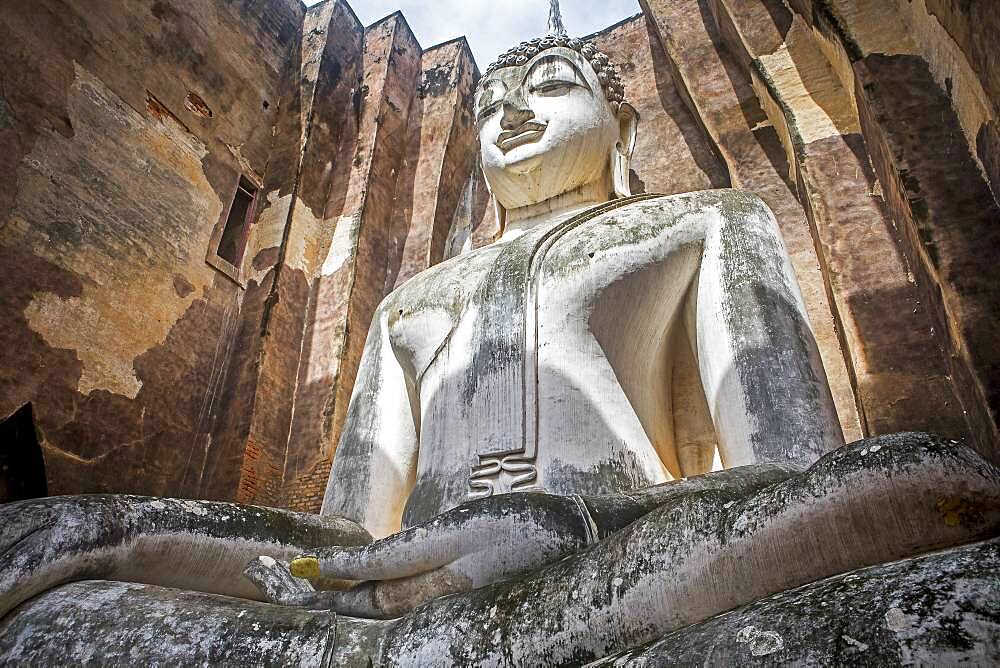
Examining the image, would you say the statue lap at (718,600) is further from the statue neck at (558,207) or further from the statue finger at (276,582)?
the statue neck at (558,207)

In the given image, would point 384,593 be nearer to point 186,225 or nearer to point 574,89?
point 574,89

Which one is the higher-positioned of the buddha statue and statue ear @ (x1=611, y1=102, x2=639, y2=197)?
statue ear @ (x1=611, y1=102, x2=639, y2=197)

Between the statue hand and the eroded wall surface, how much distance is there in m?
2.21

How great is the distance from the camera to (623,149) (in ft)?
12.4

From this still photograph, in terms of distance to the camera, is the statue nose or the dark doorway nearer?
the statue nose

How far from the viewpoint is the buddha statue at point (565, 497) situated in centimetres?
123

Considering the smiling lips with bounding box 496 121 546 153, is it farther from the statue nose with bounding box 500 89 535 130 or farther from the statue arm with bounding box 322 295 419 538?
the statue arm with bounding box 322 295 419 538

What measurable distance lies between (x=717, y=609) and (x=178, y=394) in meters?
5.49

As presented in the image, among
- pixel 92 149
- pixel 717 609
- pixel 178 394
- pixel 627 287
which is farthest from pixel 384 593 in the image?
pixel 92 149

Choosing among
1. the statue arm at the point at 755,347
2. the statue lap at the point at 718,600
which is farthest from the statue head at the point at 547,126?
the statue lap at the point at 718,600

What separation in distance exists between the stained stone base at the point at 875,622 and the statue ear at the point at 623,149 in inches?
101

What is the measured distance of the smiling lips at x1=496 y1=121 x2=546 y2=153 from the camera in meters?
3.43

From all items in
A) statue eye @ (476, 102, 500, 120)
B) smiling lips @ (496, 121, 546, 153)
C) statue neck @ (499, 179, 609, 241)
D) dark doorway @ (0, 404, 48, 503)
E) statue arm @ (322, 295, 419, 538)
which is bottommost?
statue arm @ (322, 295, 419, 538)

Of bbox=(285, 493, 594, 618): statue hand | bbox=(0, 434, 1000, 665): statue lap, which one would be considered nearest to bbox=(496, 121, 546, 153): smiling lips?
bbox=(285, 493, 594, 618): statue hand
